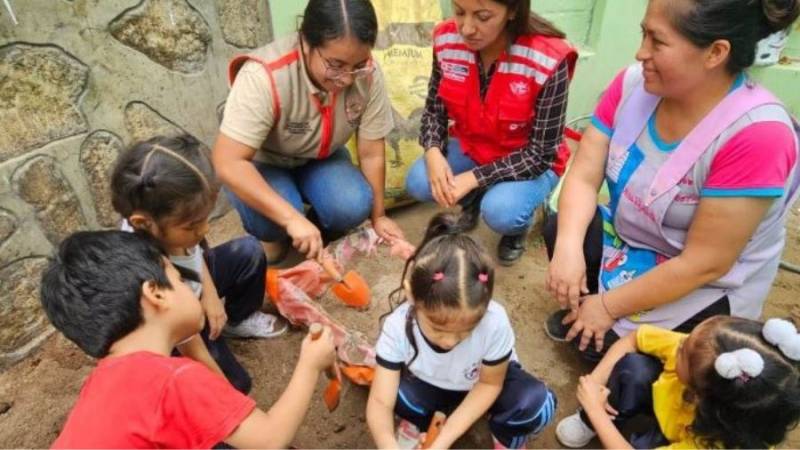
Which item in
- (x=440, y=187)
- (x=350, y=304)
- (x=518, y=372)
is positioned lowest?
(x=350, y=304)

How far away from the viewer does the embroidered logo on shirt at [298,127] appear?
197 cm

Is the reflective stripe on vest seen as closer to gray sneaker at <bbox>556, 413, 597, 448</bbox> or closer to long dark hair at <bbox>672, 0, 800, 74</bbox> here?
long dark hair at <bbox>672, 0, 800, 74</bbox>

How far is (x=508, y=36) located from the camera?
6.46ft

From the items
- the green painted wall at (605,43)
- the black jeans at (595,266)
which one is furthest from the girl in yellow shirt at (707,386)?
the green painted wall at (605,43)

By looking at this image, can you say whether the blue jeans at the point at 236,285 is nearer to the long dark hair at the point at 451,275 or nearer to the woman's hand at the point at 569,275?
the long dark hair at the point at 451,275

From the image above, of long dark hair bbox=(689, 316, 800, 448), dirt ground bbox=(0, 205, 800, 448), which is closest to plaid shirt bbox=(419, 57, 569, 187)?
dirt ground bbox=(0, 205, 800, 448)

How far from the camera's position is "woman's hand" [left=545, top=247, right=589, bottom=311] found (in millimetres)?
1688

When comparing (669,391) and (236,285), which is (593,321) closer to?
(669,391)

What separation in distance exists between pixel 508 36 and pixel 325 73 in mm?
706

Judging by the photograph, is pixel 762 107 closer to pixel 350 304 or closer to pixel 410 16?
pixel 350 304

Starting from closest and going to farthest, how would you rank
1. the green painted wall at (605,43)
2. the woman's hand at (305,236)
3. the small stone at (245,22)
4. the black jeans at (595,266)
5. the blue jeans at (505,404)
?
the blue jeans at (505,404)
the black jeans at (595,266)
the woman's hand at (305,236)
the small stone at (245,22)
the green painted wall at (605,43)

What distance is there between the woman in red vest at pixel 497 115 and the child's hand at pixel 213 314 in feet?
3.17

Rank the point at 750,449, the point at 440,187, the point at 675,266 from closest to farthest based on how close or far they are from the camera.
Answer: the point at 750,449 → the point at 675,266 → the point at 440,187

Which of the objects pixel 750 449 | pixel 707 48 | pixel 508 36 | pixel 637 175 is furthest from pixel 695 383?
pixel 508 36
